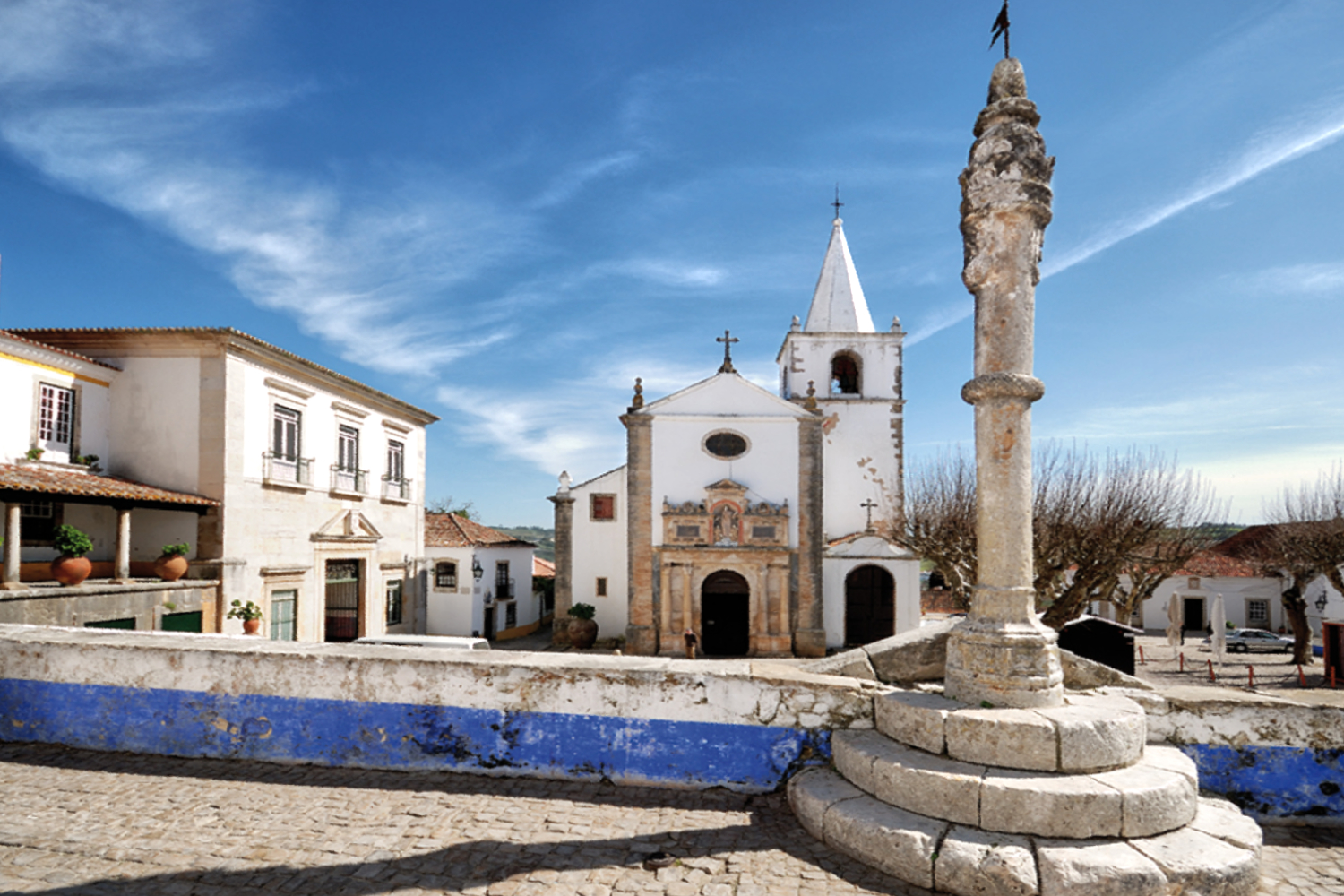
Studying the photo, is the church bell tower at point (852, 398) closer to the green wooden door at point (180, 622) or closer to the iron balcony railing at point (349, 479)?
the iron balcony railing at point (349, 479)

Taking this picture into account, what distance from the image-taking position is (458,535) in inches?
1069

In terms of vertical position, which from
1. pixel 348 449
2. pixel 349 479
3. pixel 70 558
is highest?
pixel 348 449

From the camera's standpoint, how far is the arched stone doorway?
24453 mm

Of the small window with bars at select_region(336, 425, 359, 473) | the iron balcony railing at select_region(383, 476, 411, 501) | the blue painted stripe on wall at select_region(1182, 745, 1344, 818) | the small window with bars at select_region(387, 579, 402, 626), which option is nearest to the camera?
the blue painted stripe on wall at select_region(1182, 745, 1344, 818)

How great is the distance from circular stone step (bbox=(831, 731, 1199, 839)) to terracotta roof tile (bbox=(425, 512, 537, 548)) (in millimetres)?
23198

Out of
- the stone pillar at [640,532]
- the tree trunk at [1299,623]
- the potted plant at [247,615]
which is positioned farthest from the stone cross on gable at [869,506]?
the potted plant at [247,615]

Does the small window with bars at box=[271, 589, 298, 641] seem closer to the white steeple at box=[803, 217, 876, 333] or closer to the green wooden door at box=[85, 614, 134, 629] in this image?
the green wooden door at box=[85, 614, 134, 629]

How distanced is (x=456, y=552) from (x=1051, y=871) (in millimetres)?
24353

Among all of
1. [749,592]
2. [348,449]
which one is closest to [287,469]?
[348,449]

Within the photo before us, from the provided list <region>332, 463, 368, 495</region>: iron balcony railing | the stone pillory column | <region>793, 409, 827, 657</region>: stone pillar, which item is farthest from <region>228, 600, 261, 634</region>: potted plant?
<region>793, 409, 827, 657</region>: stone pillar

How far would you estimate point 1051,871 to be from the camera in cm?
380

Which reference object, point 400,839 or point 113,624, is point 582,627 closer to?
point 113,624

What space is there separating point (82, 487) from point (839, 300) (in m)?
23.4

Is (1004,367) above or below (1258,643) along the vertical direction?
above
